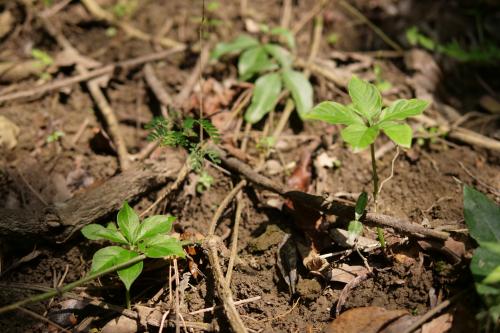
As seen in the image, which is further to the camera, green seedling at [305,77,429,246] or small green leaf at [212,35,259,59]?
small green leaf at [212,35,259,59]

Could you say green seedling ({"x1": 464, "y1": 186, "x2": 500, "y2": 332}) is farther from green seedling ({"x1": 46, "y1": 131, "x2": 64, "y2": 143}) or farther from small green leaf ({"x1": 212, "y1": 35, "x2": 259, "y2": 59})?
green seedling ({"x1": 46, "y1": 131, "x2": 64, "y2": 143})

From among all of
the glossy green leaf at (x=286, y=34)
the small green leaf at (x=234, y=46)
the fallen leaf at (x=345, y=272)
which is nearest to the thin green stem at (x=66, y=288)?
the fallen leaf at (x=345, y=272)

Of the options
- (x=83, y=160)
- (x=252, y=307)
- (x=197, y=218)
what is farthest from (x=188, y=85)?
(x=252, y=307)

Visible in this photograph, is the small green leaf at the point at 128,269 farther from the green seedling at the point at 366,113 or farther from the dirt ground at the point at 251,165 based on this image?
the green seedling at the point at 366,113

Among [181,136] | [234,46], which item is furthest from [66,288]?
[234,46]

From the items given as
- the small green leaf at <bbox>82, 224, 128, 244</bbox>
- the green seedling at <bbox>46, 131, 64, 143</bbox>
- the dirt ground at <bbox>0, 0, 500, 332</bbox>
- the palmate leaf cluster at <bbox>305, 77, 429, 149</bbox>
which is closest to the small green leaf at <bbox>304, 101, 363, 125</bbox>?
the palmate leaf cluster at <bbox>305, 77, 429, 149</bbox>

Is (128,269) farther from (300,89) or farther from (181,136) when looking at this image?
(300,89)
